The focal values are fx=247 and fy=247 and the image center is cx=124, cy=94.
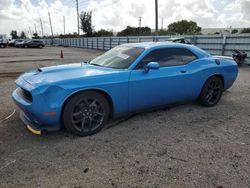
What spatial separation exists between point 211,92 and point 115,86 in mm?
2473

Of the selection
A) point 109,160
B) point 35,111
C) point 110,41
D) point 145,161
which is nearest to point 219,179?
point 145,161

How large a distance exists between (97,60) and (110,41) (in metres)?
24.3

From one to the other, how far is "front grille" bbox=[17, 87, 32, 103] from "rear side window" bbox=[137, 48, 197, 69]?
1.82 meters

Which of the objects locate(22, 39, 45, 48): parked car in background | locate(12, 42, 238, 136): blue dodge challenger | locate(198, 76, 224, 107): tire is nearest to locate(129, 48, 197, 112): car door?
locate(12, 42, 238, 136): blue dodge challenger

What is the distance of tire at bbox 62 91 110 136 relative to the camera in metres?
3.62

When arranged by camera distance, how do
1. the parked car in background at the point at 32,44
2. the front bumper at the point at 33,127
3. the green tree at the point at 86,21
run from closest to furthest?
the front bumper at the point at 33,127 < the parked car in background at the point at 32,44 < the green tree at the point at 86,21

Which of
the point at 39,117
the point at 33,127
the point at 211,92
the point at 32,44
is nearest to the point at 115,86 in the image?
the point at 39,117

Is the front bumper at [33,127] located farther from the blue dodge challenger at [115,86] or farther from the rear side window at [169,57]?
the rear side window at [169,57]

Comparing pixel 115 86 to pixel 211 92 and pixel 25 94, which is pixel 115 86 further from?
pixel 211 92

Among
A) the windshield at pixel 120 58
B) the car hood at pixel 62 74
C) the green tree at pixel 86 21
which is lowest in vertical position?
the car hood at pixel 62 74

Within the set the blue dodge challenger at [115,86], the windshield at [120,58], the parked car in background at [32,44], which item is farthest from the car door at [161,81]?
the parked car in background at [32,44]

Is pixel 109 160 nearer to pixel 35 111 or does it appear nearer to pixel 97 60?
pixel 35 111

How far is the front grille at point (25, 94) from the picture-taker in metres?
3.64

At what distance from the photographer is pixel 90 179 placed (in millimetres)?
2781
